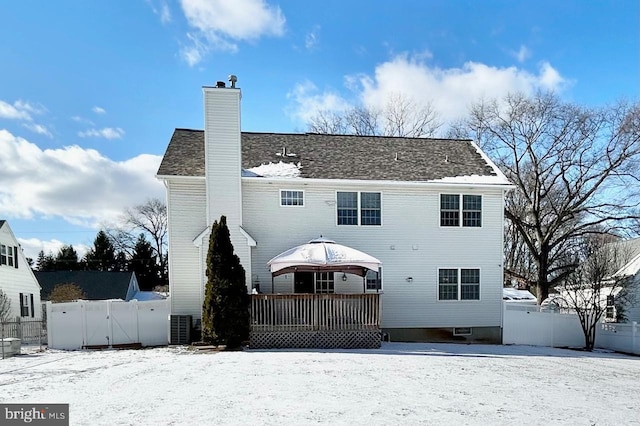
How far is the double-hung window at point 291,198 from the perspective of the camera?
13.6m

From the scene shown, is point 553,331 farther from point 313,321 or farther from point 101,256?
point 101,256

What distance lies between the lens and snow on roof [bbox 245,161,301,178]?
→ 534 inches

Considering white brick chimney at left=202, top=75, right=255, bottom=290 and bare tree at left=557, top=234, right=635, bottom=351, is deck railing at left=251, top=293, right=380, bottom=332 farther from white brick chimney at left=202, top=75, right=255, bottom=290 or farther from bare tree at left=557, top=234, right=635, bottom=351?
bare tree at left=557, top=234, right=635, bottom=351

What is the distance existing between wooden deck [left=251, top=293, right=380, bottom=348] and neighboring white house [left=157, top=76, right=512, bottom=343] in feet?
5.84

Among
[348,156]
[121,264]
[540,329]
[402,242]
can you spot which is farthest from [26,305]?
[540,329]

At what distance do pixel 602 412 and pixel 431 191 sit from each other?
912 cm

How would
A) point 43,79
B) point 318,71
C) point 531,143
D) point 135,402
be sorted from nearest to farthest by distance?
point 135,402 < point 43,79 < point 318,71 < point 531,143

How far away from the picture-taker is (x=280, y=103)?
593 inches

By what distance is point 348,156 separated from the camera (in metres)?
15.4

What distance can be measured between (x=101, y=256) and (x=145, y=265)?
4.97 metres

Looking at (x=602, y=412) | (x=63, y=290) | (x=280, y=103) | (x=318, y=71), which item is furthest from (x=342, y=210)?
(x=63, y=290)

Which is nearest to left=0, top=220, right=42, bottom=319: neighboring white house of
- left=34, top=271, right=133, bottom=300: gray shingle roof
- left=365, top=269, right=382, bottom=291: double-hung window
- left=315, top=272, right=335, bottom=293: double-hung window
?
left=34, top=271, right=133, bottom=300: gray shingle roof

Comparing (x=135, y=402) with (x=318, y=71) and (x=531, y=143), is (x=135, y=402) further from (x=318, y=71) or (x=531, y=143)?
(x=531, y=143)

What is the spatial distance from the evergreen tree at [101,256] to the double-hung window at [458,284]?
123 feet
